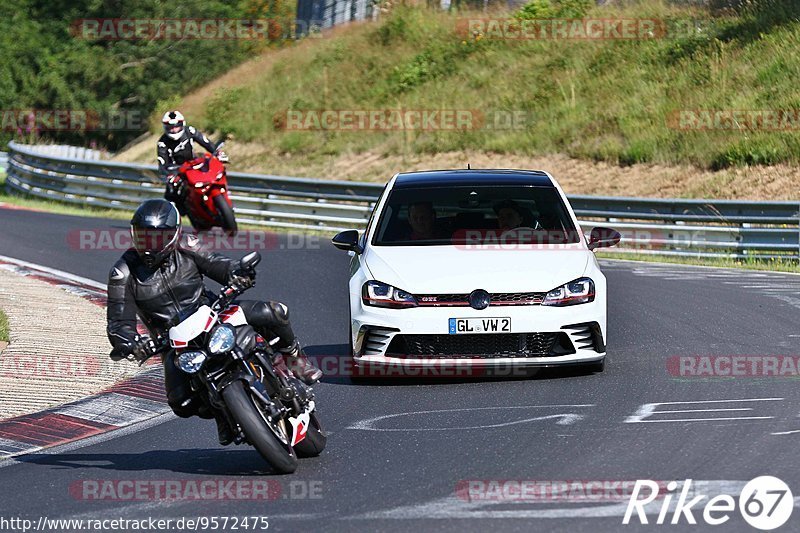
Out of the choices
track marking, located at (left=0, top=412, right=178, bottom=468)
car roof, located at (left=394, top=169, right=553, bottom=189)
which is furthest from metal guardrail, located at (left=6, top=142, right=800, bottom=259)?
track marking, located at (left=0, top=412, right=178, bottom=468)

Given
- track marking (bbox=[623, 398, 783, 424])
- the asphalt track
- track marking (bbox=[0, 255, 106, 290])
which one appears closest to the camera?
the asphalt track

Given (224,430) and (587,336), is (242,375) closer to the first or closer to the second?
(224,430)

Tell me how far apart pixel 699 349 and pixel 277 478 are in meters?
5.22

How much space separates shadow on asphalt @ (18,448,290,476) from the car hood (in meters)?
2.26

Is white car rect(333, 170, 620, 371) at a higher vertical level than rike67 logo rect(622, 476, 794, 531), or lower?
higher

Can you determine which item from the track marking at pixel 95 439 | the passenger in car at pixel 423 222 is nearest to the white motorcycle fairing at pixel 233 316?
the track marking at pixel 95 439

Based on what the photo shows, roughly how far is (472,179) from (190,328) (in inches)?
193

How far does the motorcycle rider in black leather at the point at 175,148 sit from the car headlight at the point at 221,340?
12.0m

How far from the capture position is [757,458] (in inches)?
287

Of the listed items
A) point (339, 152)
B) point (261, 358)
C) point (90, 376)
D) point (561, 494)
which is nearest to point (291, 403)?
point (261, 358)

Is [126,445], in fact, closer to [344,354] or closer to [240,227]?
[344,354]

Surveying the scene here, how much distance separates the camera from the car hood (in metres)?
9.90

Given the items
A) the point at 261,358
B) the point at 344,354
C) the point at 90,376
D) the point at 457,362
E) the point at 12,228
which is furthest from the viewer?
the point at 12,228

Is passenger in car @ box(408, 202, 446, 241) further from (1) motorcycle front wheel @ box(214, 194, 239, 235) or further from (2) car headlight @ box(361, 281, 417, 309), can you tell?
(1) motorcycle front wheel @ box(214, 194, 239, 235)
